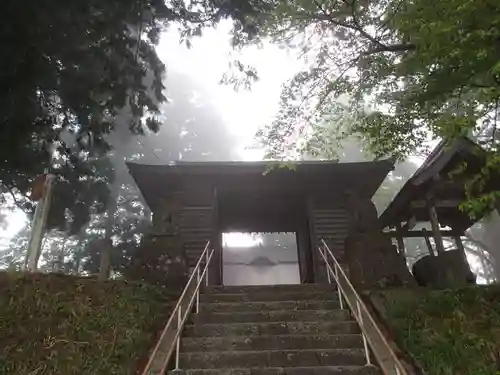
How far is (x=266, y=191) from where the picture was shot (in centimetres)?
1274

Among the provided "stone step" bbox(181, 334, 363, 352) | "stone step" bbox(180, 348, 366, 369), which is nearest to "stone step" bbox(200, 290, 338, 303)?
"stone step" bbox(181, 334, 363, 352)

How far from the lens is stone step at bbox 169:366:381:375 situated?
495cm

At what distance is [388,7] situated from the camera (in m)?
7.86

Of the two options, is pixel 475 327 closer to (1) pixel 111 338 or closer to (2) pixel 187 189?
(1) pixel 111 338

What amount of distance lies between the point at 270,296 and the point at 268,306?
1.68ft

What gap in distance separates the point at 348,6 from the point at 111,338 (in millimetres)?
6423

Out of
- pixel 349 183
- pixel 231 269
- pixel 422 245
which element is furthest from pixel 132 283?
pixel 422 245

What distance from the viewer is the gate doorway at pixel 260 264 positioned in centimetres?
2789

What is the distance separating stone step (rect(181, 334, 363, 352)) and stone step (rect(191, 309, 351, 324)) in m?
0.70

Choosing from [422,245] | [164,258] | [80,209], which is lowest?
[164,258]

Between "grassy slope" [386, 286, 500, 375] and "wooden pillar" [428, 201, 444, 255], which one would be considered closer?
"grassy slope" [386, 286, 500, 375]

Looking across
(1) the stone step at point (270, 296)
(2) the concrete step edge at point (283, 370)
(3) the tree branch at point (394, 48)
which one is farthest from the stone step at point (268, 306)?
(3) the tree branch at point (394, 48)

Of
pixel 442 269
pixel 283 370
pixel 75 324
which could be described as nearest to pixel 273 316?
pixel 283 370

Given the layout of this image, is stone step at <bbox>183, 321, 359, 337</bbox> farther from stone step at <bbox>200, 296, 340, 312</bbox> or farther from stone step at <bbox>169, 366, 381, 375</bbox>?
stone step at <bbox>169, 366, 381, 375</bbox>
